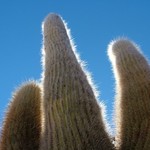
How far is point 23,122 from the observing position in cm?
463

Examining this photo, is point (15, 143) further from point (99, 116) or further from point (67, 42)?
point (67, 42)

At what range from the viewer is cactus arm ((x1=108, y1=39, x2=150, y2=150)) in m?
4.06

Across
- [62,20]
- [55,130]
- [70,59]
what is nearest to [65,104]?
[55,130]

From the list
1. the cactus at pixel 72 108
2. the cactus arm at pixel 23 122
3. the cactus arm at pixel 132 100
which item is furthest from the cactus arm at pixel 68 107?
the cactus arm at pixel 23 122

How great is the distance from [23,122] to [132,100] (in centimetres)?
122

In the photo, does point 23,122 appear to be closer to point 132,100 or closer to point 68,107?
point 68,107

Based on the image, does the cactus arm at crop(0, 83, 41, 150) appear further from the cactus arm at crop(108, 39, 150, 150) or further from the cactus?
the cactus arm at crop(108, 39, 150, 150)

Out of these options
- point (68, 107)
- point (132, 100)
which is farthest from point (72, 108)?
point (132, 100)

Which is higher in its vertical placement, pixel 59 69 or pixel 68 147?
pixel 59 69

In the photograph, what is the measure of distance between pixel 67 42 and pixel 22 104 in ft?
2.89

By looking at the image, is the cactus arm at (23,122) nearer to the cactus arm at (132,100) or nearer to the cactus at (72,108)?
the cactus at (72,108)

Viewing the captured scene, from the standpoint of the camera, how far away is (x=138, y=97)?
428 cm

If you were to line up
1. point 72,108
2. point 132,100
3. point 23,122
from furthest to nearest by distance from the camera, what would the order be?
point 23,122, point 132,100, point 72,108

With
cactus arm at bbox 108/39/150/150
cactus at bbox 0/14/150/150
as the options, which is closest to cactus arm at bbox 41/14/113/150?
cactus at bbox 0/14/150/150
